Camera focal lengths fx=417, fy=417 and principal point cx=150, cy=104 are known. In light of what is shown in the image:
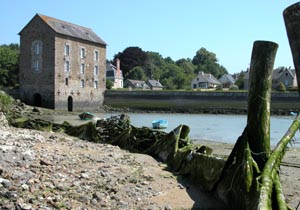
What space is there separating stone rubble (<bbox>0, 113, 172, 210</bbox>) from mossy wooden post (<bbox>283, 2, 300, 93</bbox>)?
499 centimetres

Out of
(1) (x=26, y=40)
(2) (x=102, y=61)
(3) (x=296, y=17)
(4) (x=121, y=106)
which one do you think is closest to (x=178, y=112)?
(4) (x=121, y=106)

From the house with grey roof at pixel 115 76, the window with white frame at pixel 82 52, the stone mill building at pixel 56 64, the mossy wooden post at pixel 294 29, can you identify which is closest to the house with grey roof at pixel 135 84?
the house with grey roof at pixel 115 76

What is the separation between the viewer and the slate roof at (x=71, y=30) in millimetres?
65312

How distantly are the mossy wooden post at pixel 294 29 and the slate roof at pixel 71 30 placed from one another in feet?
207

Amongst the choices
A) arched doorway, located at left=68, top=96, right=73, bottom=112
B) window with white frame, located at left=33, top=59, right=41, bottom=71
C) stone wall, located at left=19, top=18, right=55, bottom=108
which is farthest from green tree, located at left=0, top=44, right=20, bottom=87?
arched doorway, located at left=68, top=96, right=73, bottom=112

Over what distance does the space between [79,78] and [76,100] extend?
3.81 meters

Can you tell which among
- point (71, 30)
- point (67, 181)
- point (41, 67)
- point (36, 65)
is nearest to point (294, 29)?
point (67, 181)

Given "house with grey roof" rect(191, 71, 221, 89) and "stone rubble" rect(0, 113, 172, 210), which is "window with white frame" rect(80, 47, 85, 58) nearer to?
"stone rubble" rect(0, 113, 172, 210)

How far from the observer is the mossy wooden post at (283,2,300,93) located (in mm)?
3348

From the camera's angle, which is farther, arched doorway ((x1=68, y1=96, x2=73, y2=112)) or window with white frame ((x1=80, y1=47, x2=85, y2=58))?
window with white frame ((x1=80, y1=47, x2=85, y2=58))

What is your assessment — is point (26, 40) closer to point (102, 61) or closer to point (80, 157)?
point (102, 61)

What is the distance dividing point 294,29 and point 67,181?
629cm

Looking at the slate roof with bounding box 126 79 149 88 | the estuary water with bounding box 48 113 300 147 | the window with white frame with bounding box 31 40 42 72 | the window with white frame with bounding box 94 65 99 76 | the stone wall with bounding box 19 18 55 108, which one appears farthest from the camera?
the slate roof with bounding box 126 79 149 88

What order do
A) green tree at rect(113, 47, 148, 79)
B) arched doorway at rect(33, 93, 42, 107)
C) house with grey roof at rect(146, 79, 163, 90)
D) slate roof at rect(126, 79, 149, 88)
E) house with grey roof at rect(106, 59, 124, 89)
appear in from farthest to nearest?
green tree at rect(113, 47, 148, 79)
house with grey roof at rect(146, 79, 163, 90)
slate roof at rect(126, 79, 149, 88)
house with grey roof at rect(106, 59, 124, 89)
arched doorway at rect(33, 93, 42, 107)
